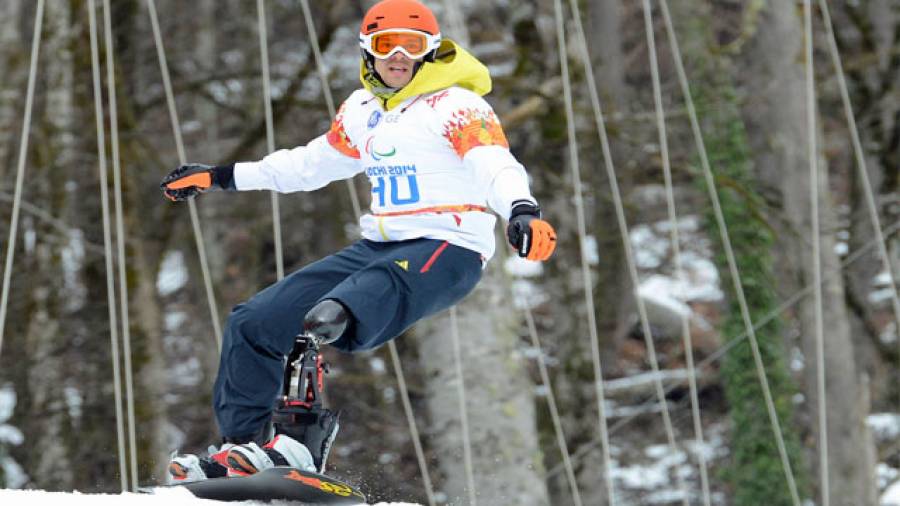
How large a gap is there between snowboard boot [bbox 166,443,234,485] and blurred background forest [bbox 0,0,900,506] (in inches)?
174

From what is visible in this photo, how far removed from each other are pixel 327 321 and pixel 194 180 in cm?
100

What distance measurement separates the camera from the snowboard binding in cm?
465

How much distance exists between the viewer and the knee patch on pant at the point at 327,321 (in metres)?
4.44

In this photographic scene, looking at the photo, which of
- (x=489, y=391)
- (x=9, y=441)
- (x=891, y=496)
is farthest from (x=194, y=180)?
(x=891, y=496)

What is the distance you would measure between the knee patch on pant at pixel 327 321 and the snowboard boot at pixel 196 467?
469 mm

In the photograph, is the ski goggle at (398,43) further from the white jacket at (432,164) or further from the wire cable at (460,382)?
the wire cable at (460,382)

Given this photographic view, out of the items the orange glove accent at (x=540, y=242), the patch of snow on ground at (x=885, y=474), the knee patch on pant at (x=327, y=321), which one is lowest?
the patch of snow on ground at (x=885, y=474)

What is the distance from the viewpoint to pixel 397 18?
15.6ft

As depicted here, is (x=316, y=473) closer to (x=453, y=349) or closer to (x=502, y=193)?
(x=502, y=193)

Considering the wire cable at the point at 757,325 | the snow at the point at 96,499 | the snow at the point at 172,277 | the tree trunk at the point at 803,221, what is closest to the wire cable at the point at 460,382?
the wire cable at the point at 757,325

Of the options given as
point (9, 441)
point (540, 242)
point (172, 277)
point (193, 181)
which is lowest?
point (9, 441)

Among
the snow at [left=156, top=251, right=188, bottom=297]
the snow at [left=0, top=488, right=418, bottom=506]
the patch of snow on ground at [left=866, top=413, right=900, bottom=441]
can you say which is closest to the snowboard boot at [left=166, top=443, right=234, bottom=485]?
the snow at [left=0, top=488, right=418, bottom=506]

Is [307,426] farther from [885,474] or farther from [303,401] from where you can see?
[885,474]

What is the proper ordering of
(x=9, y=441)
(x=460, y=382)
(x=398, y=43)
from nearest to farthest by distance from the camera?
(x=398, y=43) < (x=460, y=382) < (x=9, y=441)
